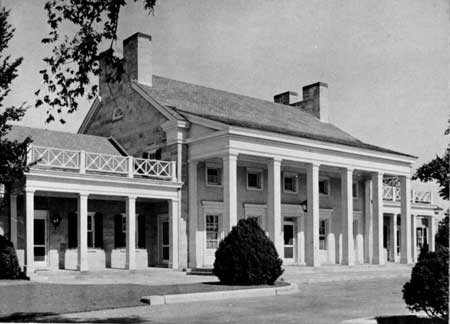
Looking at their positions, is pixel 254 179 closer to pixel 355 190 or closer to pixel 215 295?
pixel 355 190

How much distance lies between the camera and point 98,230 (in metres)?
26.2

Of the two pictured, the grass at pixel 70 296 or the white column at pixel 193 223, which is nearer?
the grass at pixel 70 296

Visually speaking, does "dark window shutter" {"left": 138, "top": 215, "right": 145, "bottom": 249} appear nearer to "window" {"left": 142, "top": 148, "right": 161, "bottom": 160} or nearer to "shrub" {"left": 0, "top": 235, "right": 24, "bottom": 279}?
"window" {"left": 142, "top": 148, "right": 161, "bottom": 160}

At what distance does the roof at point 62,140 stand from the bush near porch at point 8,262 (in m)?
5.96

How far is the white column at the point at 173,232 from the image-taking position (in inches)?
1021

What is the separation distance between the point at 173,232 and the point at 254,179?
5.77 meters

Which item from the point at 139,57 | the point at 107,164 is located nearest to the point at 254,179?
the point at 139,57

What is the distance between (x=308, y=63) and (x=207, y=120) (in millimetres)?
12359

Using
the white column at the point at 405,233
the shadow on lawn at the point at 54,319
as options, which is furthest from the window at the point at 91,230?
the white column at the point at 405,233

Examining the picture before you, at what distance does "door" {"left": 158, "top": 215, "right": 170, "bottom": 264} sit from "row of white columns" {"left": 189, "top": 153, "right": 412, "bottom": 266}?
163 cm

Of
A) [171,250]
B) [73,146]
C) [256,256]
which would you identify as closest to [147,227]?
[171,250]

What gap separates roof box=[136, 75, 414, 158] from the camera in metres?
27.6

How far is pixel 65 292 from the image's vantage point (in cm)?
1641

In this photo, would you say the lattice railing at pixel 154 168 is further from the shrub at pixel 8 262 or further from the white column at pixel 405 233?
the white column at pixel 405 233
